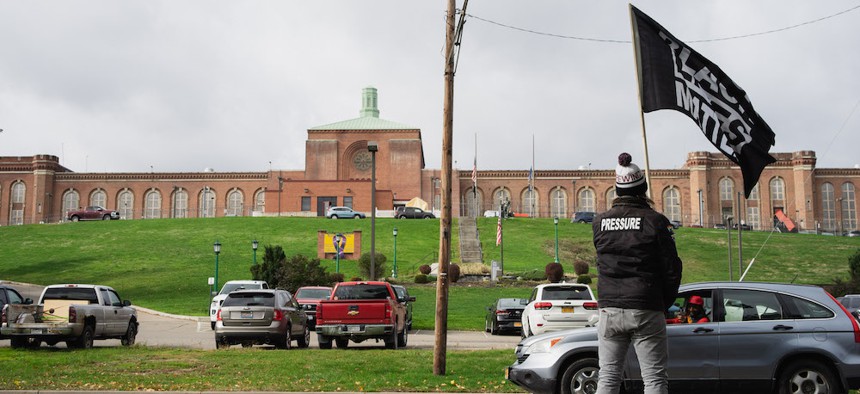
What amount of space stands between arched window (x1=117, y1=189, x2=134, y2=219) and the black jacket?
9482 centimetres

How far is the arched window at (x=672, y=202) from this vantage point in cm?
9125

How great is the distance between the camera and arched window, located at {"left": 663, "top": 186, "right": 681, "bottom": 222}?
9125cm

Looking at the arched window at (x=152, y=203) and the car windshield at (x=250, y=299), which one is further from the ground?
the arched window at (x=152, y=203)

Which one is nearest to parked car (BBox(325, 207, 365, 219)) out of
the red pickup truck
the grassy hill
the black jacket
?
the grassy hill

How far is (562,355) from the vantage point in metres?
9.09

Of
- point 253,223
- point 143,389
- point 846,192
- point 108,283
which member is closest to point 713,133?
point 143,389

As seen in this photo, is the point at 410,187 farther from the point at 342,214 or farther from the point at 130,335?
the point at 130,335

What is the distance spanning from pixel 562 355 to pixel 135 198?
9276 centimetres

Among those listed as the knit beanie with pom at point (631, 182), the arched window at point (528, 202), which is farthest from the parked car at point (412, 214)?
the knit beanie with pom at point (631, 182)

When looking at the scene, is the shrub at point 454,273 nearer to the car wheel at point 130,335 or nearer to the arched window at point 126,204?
the car wheel at point 130,335

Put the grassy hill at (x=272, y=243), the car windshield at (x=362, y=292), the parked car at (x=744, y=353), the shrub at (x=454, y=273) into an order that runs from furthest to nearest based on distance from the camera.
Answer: the shrub at (x=454, y=273)
the grassy hill at (x=272, y=243)
the car windshield at (x=362, y=292)
the parked car at (x=744, y=353)

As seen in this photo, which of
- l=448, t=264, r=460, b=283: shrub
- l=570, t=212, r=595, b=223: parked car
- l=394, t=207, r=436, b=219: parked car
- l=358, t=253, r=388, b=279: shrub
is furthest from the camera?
l=394, t=207, r=436, b=219: parked car

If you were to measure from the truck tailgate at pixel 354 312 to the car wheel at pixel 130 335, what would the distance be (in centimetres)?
507

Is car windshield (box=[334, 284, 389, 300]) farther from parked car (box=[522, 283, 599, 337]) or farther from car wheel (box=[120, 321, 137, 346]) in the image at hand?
car wheel (box=[120, 321, 137, 346])
